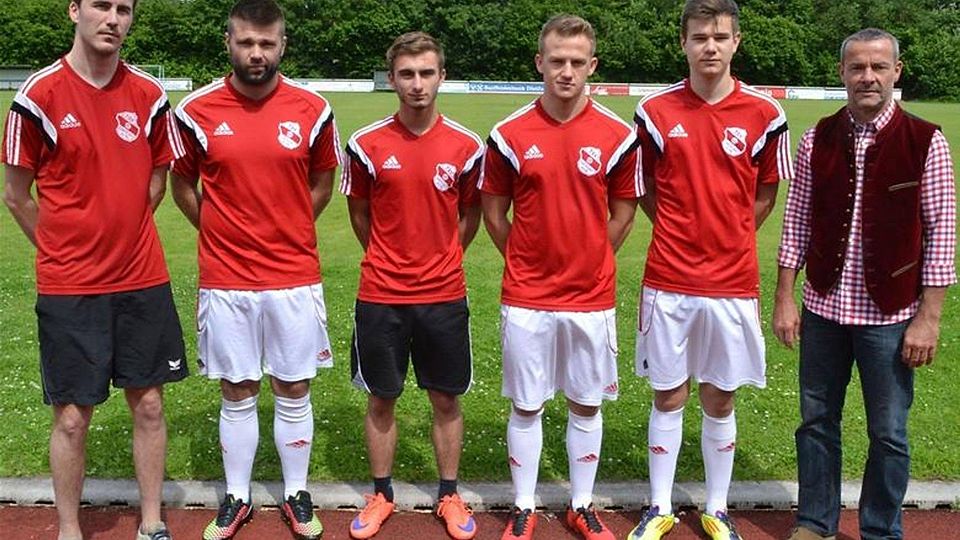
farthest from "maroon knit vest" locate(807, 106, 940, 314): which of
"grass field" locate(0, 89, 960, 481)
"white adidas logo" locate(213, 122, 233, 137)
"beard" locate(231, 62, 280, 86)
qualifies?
"white adidas logo" locate(213, 122, 233, 137)

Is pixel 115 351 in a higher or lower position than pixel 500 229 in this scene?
lower

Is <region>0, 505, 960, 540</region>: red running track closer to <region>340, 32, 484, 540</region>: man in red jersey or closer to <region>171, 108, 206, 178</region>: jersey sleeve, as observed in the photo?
<region>340, 32, 484, 540</region>: man in red jersey

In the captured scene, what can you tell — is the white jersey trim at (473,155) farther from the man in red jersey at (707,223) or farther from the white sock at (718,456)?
the white sock at (718,456)

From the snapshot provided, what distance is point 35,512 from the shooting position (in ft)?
14.9

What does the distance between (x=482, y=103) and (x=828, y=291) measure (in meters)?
41.7

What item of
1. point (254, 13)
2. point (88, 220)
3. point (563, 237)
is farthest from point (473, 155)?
point (88, 220)

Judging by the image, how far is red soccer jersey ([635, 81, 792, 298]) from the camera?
4207 millimetres

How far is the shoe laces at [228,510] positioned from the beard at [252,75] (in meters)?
2.07

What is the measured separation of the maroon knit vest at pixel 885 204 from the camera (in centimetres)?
386

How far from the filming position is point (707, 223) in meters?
4.21

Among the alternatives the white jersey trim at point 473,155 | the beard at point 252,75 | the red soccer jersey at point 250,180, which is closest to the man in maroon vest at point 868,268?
the white jersey trim at point 473,155

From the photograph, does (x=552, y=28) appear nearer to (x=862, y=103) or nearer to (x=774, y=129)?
(x=774, y=129)

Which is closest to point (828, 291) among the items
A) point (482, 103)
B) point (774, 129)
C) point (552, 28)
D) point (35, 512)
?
point (774, 129)

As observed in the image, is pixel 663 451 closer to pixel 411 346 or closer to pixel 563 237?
pixel 563 237
